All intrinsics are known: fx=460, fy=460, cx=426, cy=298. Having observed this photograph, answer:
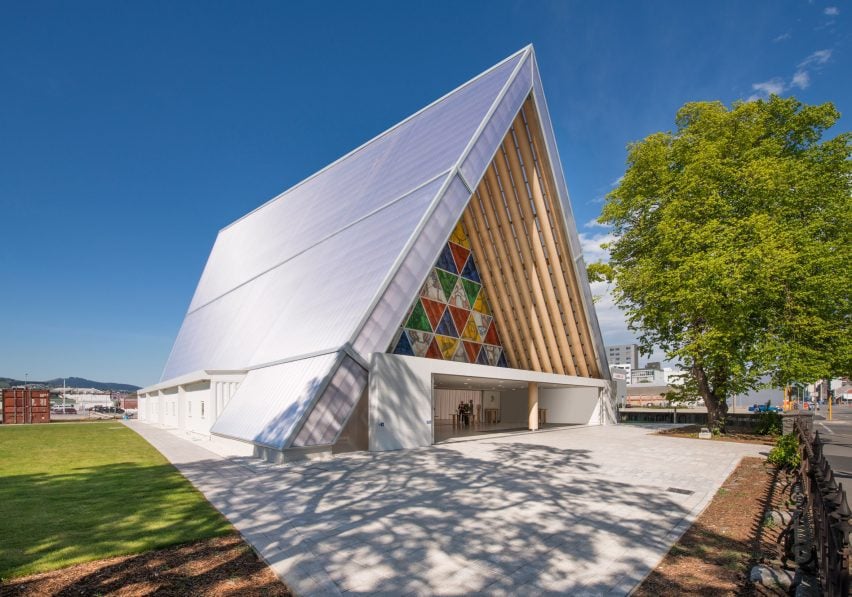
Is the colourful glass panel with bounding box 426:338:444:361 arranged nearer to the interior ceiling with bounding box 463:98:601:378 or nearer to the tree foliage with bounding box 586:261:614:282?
the interior ceiling with bounding box 463:98:601:378

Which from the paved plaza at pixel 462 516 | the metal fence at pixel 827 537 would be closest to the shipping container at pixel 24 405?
the paved plaza at pixel 462 516

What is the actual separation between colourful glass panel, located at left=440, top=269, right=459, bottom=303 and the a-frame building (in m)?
0.08

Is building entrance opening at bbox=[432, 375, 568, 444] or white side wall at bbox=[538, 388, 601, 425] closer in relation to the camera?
white side wall at bbox=[538, 388, 601, 425]

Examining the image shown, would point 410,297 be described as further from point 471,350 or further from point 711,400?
point 711,400

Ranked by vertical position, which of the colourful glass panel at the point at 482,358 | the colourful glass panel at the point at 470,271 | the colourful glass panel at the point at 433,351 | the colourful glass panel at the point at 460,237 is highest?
the colourful glass panel at the point at 460,237

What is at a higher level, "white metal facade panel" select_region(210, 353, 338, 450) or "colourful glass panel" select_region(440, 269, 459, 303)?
"colourful glass panel" select_region(440, 269, 459, 303)

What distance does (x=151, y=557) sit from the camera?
5.66 m

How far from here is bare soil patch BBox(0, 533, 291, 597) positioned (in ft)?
15.7

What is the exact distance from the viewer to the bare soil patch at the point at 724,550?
5031 mm

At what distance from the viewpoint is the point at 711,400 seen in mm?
21906

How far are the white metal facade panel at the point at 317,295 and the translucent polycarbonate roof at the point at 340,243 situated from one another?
5 cm

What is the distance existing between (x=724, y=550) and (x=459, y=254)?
15.6 meters

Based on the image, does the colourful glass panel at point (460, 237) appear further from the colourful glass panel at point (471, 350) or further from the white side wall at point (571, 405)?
the white side wall at point (571, 405)

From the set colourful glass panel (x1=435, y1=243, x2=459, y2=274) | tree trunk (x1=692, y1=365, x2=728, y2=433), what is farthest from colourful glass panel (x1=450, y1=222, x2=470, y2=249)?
tree trunk (x1=692, y1=365, x2=728, y2=433)
